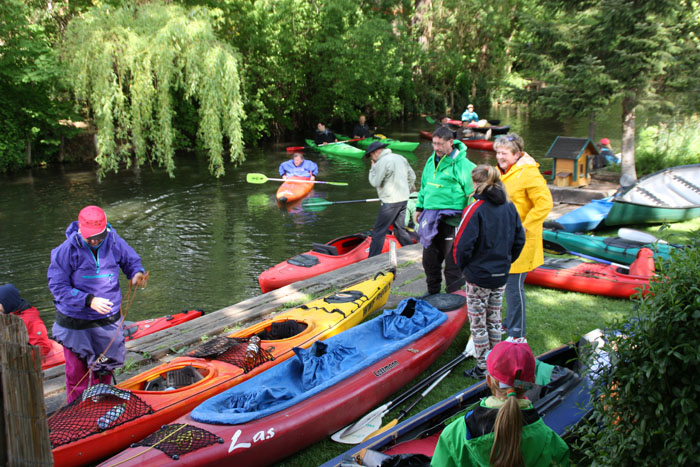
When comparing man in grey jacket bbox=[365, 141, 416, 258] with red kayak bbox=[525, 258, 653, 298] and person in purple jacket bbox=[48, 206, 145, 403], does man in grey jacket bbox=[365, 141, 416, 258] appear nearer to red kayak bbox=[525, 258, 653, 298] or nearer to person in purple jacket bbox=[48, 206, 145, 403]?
red kayak bbox=[525, 258, 653, 298]

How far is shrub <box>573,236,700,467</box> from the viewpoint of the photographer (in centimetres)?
189

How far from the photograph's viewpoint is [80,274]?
13.4 ft

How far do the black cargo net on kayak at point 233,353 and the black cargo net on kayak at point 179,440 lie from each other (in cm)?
93

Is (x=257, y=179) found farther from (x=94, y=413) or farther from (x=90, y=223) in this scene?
(x=94, y=413)

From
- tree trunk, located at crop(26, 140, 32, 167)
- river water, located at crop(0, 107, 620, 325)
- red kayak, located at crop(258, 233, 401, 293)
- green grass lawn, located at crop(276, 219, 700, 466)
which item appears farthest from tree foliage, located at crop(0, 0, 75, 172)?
green grass lawn, located at crop(276, 219, 700, 466)

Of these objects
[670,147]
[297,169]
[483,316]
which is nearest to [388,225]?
[483,316]

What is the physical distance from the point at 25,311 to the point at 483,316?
12.8 feet

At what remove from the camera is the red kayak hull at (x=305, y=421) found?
3.36 meters

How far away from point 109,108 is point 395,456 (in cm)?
1065

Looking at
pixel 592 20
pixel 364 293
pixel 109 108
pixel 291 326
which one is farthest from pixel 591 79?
pixel 109 108

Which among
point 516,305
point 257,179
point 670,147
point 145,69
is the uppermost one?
point 145,69

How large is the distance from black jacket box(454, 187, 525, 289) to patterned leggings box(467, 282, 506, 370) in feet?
0.30

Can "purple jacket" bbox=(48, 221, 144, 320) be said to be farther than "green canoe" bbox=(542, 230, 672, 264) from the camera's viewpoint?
No

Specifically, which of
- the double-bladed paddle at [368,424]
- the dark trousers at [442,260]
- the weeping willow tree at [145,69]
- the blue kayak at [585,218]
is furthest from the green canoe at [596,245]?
the weeping willow tree at [145,69]
